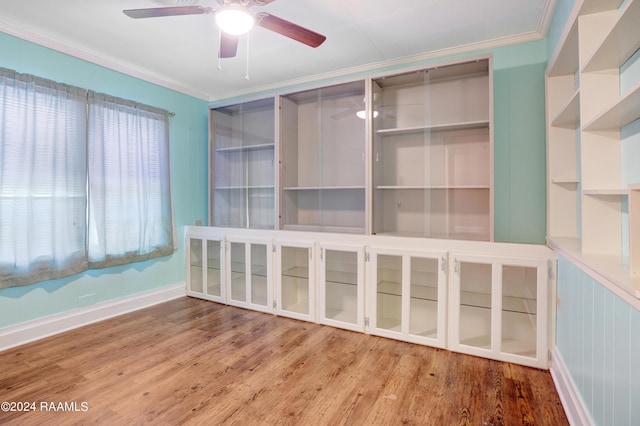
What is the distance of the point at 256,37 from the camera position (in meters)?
2.86

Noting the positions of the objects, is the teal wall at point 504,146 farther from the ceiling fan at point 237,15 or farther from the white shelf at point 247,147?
the ceiling fan at point 237,15

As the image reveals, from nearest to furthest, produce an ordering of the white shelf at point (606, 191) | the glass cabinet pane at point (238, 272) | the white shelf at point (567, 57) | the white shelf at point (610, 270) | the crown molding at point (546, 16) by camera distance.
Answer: the white shelf at point (610, 270) → the white shelf at point (606, 191) → the white shelf at point (567, 57) → the crown molding at point (546, 16) → the glass cabinet pane at point (238, 272)

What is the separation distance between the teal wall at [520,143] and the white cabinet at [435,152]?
252 millimetres

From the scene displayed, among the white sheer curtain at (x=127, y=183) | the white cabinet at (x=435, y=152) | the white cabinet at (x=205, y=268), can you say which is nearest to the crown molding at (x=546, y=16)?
the white cabinet at (x=435, y=152)

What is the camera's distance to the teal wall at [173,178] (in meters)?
2.74

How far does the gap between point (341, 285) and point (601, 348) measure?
1977mm

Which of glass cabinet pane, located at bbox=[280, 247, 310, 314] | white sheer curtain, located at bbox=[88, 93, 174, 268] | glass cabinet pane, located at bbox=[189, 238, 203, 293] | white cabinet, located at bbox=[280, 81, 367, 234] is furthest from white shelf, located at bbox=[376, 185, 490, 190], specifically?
white sheer curtain, located at bbox=[88, 93, 174, 268]

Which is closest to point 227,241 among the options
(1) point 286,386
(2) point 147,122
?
(2) point 147,122

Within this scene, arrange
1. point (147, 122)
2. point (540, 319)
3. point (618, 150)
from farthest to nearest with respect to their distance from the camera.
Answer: point (147, 122) → point (540, 319) → point (618, 150)

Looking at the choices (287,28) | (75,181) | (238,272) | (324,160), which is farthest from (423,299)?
(75,181)

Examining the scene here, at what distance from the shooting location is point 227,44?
2293 mm

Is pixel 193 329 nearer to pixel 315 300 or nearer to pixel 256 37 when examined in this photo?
pixel 315 300

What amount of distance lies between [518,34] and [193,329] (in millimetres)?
3800

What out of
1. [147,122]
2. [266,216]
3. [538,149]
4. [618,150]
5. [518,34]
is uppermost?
[518,34]
